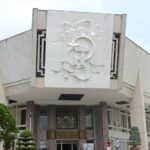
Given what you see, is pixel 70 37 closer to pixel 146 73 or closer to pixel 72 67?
pixel 72 67

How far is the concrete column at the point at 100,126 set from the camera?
4141cm

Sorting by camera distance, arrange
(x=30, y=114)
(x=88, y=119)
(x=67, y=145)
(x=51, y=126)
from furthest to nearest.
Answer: (x=88, y=119)
(x=67, y=145)
(x=51, y=126)
(x=30, y=114)

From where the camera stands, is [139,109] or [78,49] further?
[139,109]

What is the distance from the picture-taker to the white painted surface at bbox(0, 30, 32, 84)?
36250 millimetres

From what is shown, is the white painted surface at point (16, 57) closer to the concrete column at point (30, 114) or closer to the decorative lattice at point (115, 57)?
the concrete column at point (30, 114)

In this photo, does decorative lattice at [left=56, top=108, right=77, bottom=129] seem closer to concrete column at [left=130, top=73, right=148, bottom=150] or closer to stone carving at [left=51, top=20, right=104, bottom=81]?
concrete column at [left=130, top=73, right=148, bottom=150]

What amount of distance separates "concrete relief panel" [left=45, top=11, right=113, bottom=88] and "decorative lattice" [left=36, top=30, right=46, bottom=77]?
421 mm

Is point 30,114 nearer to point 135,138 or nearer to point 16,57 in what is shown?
point 16,57

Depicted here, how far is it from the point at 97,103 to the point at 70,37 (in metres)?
10.3

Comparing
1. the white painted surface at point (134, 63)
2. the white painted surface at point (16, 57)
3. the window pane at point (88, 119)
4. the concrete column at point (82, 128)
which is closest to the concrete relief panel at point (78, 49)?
the white painted surface at point (16, 57)

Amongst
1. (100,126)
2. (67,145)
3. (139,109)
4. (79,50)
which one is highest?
(79,50)

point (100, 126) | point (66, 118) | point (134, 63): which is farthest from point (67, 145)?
point (134, 63)

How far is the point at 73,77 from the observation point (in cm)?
3541

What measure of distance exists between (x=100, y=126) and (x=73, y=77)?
29.0 ft
